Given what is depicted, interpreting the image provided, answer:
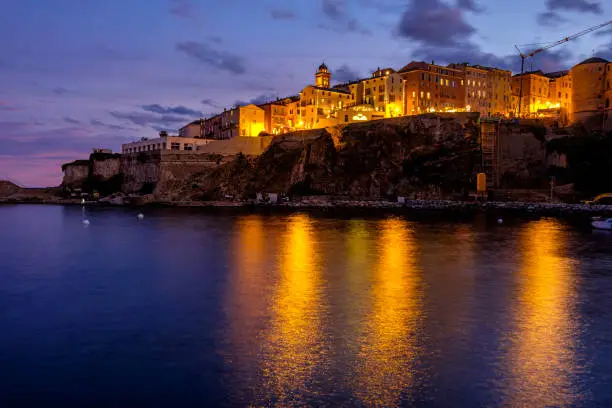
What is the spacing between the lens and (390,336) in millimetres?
13281

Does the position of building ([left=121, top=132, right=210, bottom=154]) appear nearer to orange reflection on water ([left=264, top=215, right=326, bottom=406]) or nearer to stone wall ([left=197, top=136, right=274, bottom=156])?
stone wall ([left=197, top=136, right=274, bottom=156])

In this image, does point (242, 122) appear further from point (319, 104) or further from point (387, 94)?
point (387, 94)

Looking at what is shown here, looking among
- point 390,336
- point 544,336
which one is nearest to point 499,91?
point 544,336

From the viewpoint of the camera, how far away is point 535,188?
219ft

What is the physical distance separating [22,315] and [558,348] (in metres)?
15.8

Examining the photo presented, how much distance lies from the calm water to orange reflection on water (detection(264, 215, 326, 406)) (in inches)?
2.0

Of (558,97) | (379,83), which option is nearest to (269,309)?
(379,83)

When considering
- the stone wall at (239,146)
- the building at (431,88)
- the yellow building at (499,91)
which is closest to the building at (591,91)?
the yellow building at (499,91)

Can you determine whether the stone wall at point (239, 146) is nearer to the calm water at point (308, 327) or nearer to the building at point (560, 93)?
the building at point (560, 93)

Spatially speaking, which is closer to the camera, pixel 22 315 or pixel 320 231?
pixel 22 315

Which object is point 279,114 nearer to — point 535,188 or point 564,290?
point 535,188

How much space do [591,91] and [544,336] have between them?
6688 centimetres

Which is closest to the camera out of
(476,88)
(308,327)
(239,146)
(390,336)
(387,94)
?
(390,336)

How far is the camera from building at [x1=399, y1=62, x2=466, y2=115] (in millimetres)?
80463
